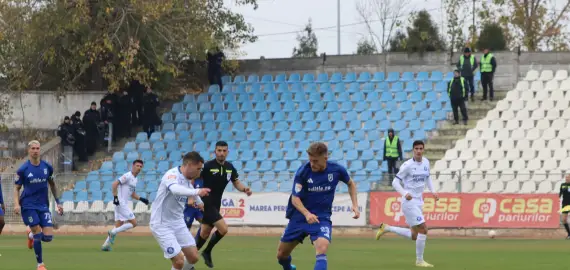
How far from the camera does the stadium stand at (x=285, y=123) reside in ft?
115

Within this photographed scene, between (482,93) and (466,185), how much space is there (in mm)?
8543

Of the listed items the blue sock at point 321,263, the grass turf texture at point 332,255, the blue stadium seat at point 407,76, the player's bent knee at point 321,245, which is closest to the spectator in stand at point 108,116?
the blue stadium seat at point 407,76

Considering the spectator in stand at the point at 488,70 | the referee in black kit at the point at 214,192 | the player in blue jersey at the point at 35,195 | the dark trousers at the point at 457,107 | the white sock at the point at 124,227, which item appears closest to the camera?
the referee in black kit at the point at 214,192

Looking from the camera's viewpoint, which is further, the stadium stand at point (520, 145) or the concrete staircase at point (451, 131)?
the concrete staircase at point (451, 131)

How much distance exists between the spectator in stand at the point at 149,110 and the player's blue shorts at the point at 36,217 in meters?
20.8

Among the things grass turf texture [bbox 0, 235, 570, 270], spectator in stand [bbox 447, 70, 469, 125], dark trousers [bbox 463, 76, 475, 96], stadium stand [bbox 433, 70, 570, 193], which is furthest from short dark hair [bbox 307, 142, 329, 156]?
dark trousers [bbox 463, 76, 475, 96]

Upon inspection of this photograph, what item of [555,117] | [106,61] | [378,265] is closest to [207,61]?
[106,61]

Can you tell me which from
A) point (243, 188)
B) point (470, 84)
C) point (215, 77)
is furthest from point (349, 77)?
point (243, 188)

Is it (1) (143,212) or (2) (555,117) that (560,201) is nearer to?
(2) (555,117)

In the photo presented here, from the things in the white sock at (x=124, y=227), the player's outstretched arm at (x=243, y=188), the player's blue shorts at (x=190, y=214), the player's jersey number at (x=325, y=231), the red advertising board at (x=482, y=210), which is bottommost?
the red advertising board at (x=482, y=210)

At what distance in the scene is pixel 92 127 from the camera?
126 ft

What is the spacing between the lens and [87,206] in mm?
34031

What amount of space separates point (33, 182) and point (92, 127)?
67.6 feet

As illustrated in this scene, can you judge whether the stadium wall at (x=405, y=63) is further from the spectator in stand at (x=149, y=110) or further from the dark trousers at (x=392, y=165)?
the dark trousers at (x=392, y=165)
